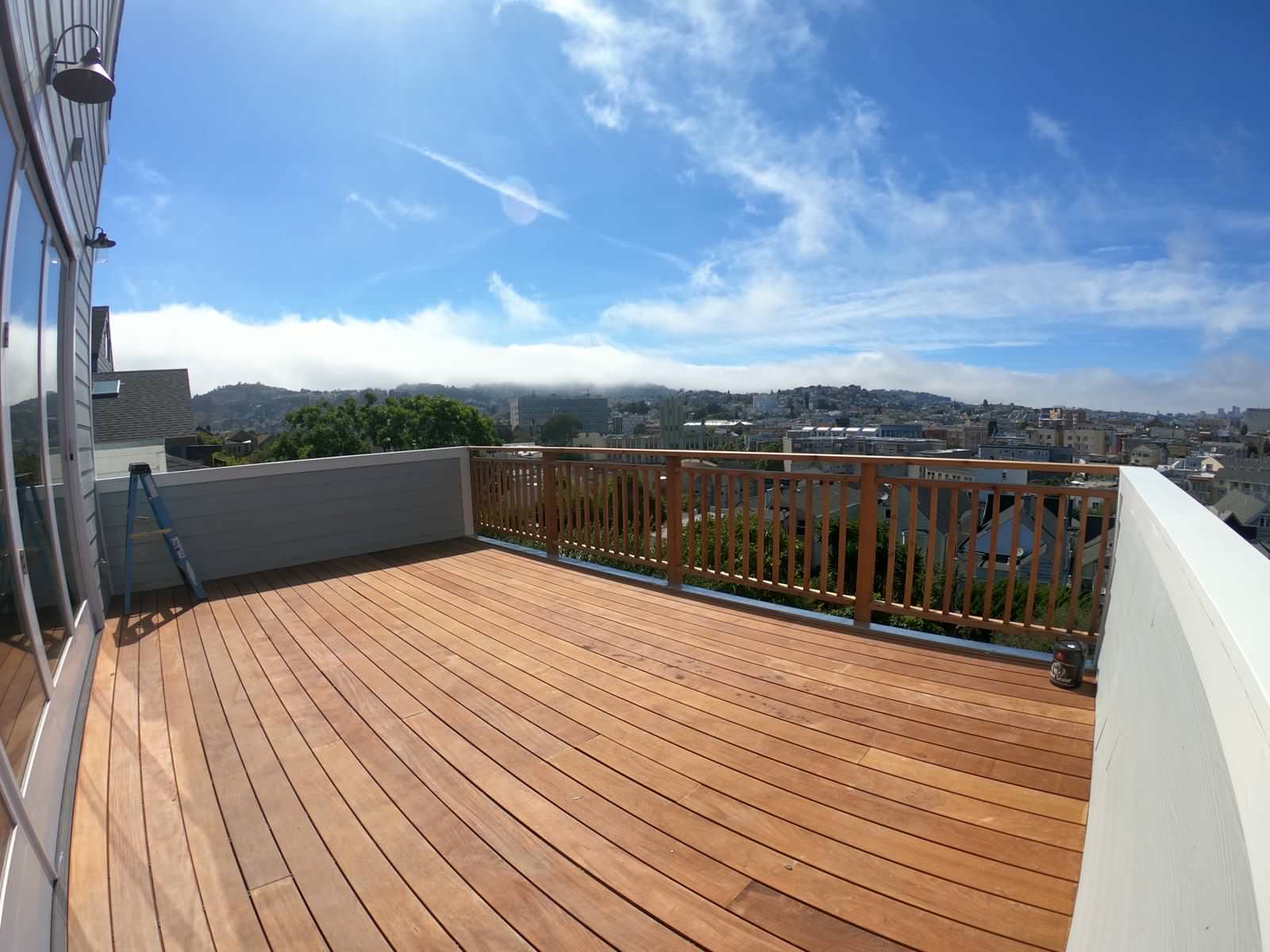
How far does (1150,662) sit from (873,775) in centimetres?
104

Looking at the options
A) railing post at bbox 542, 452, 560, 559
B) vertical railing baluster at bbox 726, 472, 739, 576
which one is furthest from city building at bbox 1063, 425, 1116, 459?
railing post at bbox 542, 452, 560, 559

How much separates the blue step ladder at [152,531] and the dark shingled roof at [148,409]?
827 centimetres

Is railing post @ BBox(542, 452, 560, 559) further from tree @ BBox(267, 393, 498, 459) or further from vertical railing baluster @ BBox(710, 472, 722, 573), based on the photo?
tree @ BBox(267, 393, 498, 459)

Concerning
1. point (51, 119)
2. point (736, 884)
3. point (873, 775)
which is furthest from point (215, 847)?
point (51, 119)

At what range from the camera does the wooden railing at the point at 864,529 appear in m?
2.71

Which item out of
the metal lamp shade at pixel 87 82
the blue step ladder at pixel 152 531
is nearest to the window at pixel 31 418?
the metal lamp shade at pixel 87 82

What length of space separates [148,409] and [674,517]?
13.9 meters

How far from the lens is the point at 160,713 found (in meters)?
2.48

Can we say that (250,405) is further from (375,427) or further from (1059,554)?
(1059,554)

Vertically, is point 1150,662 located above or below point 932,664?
above

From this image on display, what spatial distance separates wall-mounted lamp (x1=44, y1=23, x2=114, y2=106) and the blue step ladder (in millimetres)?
2369

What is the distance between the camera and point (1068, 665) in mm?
2432

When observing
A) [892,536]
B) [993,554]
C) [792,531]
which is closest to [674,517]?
[792,531]

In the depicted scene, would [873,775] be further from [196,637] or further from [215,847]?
[196,637]
